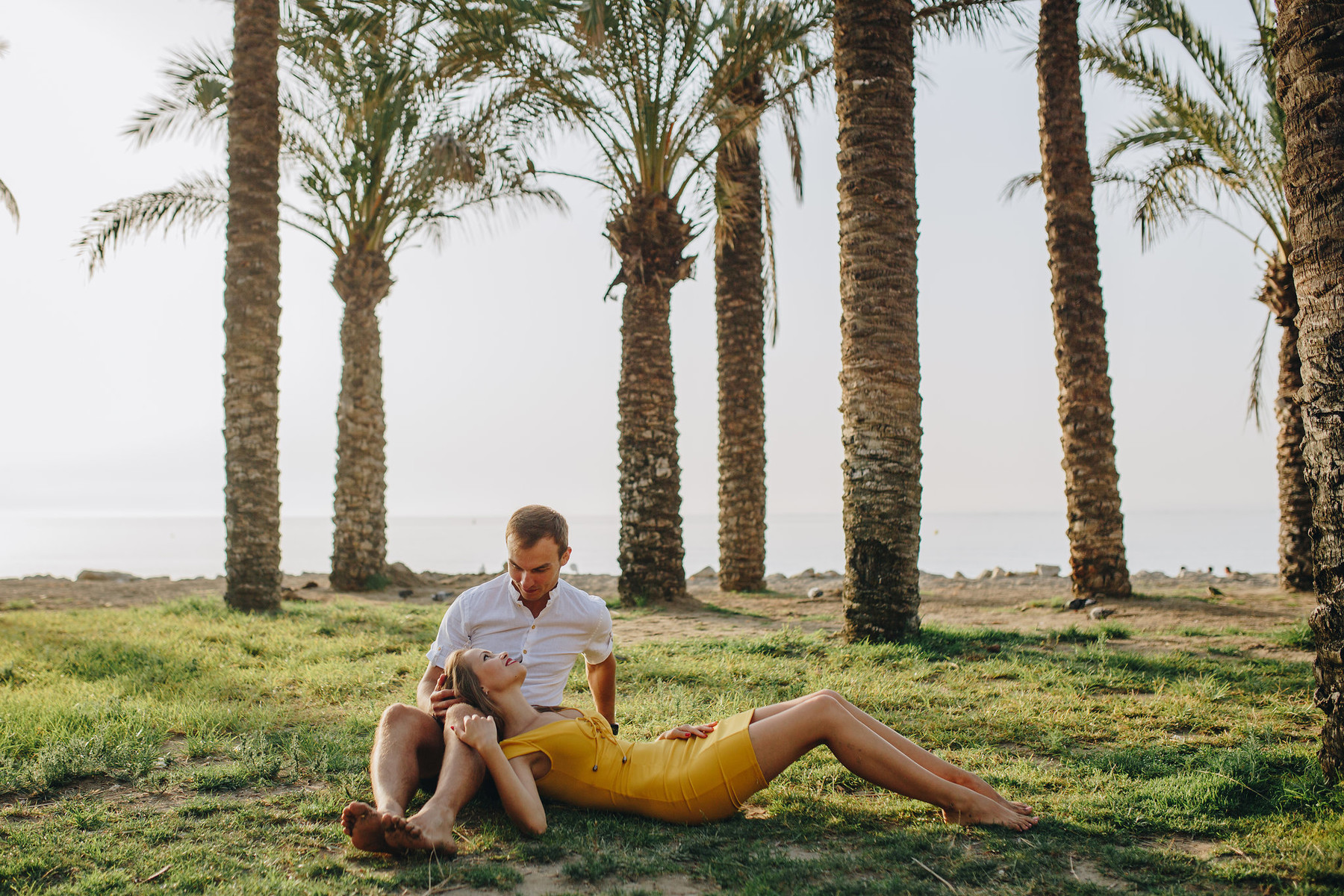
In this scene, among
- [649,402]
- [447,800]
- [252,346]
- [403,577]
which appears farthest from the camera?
[403,577]

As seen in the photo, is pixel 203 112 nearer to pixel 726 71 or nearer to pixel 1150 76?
pixel 726 71

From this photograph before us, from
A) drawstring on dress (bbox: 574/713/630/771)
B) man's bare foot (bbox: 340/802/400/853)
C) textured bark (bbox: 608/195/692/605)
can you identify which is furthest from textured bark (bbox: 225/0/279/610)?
man's bare foot (bbox: 340/802/400/853)

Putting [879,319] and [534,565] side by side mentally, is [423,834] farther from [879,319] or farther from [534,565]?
[879,319]

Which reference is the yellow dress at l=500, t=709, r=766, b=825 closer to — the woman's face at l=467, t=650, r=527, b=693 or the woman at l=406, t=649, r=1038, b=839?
the woman at l=406, t=649, r=1038, b=839

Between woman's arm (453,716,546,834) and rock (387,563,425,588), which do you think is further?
rock (387,563,425,588)

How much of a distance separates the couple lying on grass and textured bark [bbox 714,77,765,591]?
27.2 feet

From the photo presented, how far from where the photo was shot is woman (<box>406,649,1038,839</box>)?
302cm

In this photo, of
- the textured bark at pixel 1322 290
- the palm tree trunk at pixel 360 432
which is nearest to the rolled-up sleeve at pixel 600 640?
the textured bark at pixel 1322 290

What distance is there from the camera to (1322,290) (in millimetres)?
3457

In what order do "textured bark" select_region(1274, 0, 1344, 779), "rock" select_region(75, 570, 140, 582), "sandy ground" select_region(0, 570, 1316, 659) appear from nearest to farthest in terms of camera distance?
"textured bark" select_region(1274, 0, 1344, 779)
"sandy ground" select_region(0, 570, 1316, 659)
"rock" select_region(75, 570, 140, 582)

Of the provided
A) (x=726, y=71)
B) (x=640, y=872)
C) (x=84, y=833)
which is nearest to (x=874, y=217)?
(x=726, y=71)

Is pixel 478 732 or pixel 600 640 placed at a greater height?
pixel 600 640

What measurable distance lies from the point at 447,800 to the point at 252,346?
776 centimetres

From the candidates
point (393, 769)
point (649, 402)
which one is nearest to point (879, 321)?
point (649, 402)
